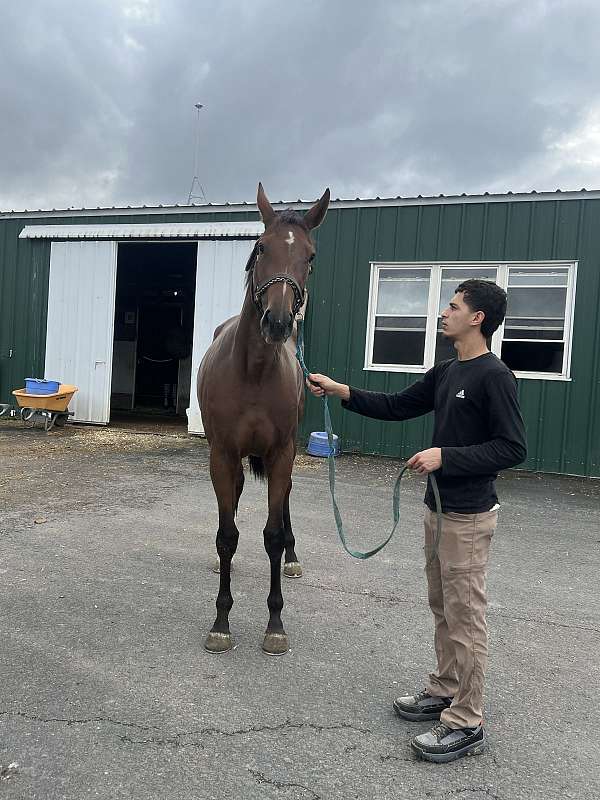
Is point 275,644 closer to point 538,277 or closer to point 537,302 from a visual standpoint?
point 537,302

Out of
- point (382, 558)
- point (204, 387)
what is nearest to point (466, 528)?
point (204, 387)

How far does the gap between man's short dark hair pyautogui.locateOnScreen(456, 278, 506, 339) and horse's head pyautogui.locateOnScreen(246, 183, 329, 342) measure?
0.76 meters

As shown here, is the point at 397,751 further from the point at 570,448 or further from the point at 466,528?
the point at 570,448

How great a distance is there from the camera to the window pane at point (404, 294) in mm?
9172

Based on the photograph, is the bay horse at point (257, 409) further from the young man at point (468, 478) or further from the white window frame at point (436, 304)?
the white window frame at point (436, 304)

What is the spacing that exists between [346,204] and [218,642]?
313 inches

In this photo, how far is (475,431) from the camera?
2.35 metres

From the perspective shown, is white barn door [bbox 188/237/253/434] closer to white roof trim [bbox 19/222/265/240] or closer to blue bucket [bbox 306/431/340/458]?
white roof trim [bbox 19/222/265/240]

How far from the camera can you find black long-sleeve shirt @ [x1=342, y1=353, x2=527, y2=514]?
2.20 m

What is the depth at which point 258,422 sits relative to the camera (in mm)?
3145

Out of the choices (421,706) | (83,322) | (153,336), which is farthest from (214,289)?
(421,706)

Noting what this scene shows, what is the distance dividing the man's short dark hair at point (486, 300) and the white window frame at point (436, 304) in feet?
21.4

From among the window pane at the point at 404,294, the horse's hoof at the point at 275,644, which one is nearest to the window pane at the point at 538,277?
the window pane at the point at 404,294

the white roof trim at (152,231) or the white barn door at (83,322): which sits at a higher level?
the white roof trim at (152,231)
